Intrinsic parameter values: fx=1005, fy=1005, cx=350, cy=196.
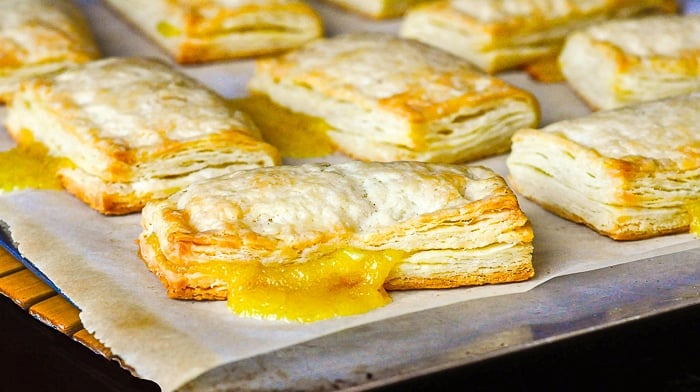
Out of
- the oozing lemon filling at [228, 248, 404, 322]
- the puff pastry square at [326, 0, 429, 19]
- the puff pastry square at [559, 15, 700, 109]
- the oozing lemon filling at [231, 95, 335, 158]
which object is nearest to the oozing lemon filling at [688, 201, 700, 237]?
the puff pastry square at [559, 15, 700, 109]

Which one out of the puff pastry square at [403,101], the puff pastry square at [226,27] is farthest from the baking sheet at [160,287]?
the puff pastry square at [226,27]

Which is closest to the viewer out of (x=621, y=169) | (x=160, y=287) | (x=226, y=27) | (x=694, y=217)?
(x=160, y=287)

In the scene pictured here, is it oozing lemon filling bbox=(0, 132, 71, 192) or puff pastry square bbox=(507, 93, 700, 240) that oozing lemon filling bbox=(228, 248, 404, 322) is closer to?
puff pastry square bbox=(507, 93, 700, 240)

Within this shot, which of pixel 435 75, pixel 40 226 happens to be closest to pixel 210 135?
pixel 40 226

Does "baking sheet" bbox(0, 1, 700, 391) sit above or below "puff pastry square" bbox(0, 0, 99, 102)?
below

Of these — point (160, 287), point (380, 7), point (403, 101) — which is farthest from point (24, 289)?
point (380, 7)

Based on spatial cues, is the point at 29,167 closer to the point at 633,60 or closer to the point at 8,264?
the point at 8,264
